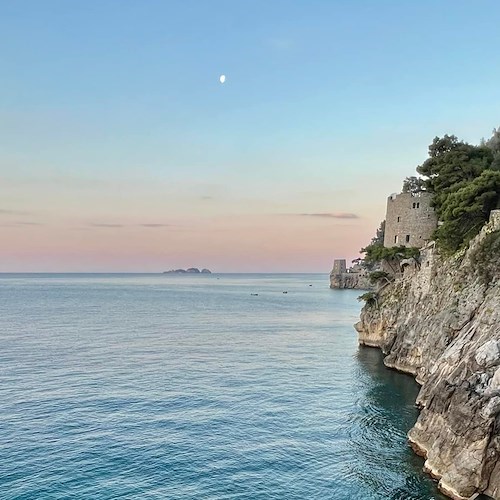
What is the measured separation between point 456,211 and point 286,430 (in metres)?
26.6

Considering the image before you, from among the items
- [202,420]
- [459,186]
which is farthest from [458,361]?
[459,186]

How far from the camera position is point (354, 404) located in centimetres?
4350

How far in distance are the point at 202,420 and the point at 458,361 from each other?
19.0 m

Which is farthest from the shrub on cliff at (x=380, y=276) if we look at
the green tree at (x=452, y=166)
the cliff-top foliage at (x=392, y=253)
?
the green tree at (x=452, y=166)

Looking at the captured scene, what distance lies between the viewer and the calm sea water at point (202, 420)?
1116 inches

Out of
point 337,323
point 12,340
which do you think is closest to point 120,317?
point 12,340

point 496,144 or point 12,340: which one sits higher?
point 496,144

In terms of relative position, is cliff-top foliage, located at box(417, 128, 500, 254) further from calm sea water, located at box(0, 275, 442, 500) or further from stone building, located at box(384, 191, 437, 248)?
calm sea water, located at box(0, 275, 442, 500)

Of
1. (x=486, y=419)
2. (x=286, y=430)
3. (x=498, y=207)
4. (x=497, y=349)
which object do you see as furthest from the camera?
(x=498, y=207)

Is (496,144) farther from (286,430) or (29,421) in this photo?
(29,421)

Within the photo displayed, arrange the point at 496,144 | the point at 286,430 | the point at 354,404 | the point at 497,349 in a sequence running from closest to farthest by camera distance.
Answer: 1. the point at 497,349
2. the point at 286,430
3. the point at 354,404
4. the point at 496,144

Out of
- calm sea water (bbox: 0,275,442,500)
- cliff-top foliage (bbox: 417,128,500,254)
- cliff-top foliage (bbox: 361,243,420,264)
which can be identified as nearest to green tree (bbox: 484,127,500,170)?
cliff-top foliage (bbox: 417,128,500,254)

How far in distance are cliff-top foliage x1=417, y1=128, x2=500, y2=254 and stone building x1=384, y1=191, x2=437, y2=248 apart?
2197 mm

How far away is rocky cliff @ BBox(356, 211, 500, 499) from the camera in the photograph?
2652cm
